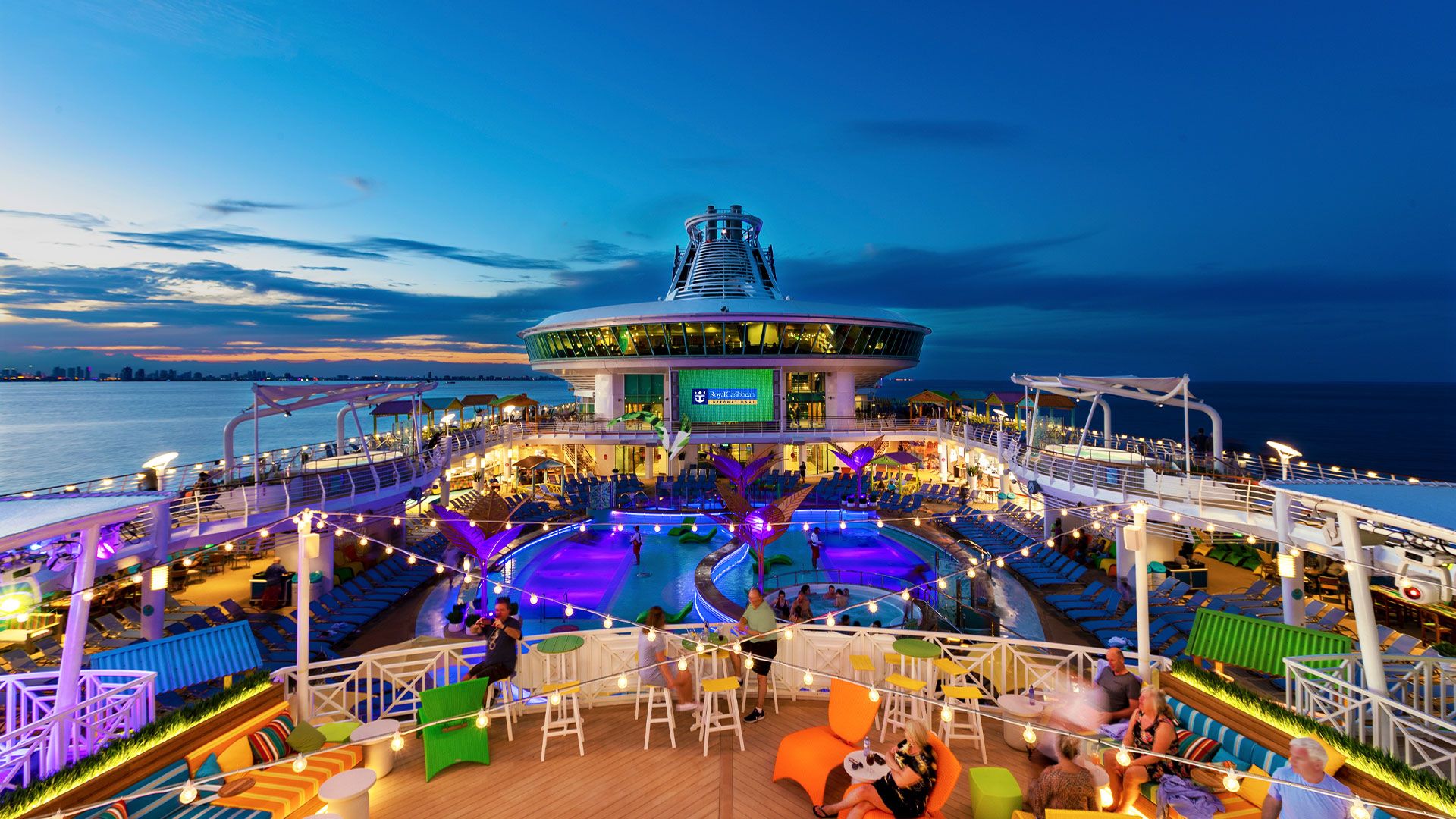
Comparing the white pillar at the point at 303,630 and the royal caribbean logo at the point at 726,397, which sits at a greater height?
the royal caribbean logo at the point at 726,397

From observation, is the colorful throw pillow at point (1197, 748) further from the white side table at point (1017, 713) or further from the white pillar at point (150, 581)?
the white pillar at point (150, 581)

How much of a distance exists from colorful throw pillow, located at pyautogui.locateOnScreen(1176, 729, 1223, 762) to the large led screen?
89.8 ft

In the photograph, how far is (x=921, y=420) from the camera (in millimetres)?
31250

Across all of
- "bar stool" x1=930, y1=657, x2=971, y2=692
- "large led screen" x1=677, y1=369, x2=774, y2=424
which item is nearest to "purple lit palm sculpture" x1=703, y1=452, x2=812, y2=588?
"bar stool" x1=930, y1=657, x2=971, y2=692

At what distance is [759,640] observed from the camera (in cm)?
699

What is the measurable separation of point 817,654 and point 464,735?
151 inches

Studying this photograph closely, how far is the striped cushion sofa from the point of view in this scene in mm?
4793

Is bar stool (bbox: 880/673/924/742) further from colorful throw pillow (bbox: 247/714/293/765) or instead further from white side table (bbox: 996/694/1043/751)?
colorful throw pillow (bbox: 247/714/293/765)

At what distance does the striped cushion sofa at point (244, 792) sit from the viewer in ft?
15.7

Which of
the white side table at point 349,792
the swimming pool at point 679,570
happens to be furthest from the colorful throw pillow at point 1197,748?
the swimming pool at point 679,570

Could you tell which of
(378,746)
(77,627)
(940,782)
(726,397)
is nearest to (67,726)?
(77,627)

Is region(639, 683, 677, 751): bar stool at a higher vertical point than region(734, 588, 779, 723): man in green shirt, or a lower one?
lower

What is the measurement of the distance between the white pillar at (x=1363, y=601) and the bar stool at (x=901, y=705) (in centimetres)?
360

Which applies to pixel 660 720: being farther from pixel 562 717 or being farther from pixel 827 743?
pixel 827 743
